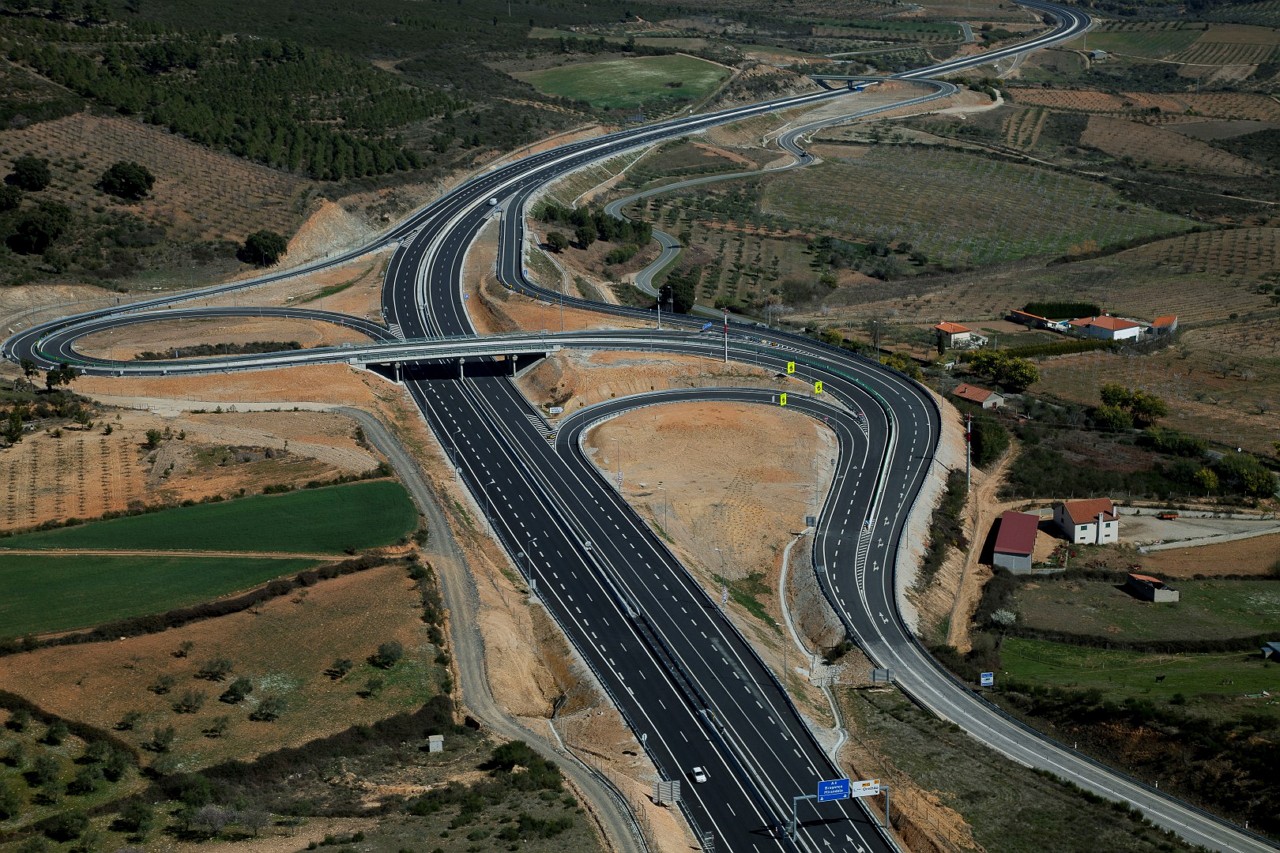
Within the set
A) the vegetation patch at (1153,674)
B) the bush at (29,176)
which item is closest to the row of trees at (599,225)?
the bush at (29,176)

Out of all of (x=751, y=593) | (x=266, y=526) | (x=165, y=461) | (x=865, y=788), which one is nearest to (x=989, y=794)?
(x=865, y=788)

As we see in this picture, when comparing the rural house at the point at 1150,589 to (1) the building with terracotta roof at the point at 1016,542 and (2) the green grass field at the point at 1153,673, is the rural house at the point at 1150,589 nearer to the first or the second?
(1) the building with terracotta roof at the point at 1016,542

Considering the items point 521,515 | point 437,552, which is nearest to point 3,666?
point 437,552

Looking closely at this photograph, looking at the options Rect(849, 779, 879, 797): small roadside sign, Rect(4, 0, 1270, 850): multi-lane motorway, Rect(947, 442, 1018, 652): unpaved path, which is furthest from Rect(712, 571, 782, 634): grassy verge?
Rect(849, 779, 879, 797): small roadside sign

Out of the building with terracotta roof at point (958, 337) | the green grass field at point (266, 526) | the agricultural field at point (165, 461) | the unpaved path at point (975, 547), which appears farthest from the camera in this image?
the building with terracotta roof at point (958, 337)

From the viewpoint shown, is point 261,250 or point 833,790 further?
point 261,250

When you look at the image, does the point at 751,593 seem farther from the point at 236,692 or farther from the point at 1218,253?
the point at 1218,253

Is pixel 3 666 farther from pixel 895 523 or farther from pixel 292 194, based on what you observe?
pixel 292 194
